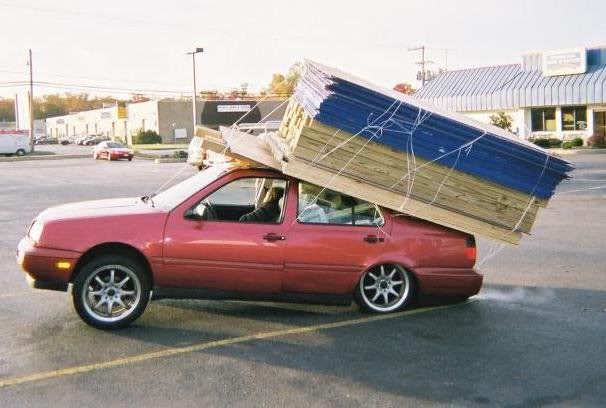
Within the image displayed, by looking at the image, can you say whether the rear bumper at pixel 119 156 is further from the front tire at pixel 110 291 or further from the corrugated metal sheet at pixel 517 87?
the front tire at pixel 110 291

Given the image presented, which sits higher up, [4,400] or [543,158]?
[543,158]

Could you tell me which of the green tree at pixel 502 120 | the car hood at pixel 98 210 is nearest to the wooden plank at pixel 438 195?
the car hood at pixel 98 210

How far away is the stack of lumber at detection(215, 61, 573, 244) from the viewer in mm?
6570

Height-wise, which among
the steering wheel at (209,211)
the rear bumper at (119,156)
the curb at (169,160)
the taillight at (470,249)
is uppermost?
the rear bumper at (119,156)

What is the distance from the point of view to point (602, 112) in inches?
1977

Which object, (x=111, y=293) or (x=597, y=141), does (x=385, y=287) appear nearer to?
(x=111, y=293)

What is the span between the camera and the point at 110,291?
21.0 feet

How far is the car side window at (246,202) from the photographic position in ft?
22.1

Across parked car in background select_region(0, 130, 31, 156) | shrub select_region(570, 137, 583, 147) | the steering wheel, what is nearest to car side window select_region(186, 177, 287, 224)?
the steering wheel

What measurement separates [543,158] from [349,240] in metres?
1.99

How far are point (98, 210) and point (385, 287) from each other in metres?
2.85

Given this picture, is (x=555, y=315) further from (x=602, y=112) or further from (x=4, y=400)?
(x=602, y=112)

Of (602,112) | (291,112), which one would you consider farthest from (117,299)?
(602,112)

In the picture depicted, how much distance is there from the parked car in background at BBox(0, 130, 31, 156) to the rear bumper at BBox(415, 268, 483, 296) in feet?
188
